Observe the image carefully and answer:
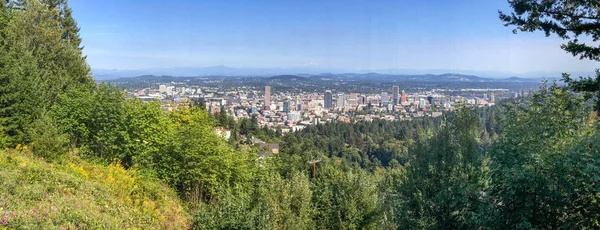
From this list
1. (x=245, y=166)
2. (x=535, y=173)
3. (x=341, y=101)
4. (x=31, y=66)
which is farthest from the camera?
(x=341, y=101)

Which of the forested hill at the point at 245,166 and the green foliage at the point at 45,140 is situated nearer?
the forested hill at the point at 245,166

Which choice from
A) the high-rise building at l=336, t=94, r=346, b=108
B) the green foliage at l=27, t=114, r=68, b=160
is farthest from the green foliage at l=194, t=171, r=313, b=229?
the high-rise building at l=336, t=94, r=346, b=108

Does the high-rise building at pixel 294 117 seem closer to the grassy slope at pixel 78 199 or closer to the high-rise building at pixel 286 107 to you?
the high-rise building at pixel 286 107

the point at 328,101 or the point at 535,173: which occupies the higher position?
the point at 535,173

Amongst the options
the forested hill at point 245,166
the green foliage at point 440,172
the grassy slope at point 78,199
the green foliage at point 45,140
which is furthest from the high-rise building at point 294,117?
the green foliage at point 440,172

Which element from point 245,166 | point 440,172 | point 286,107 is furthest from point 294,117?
point 440,172

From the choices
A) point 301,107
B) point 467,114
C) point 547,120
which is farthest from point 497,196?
point 301,107

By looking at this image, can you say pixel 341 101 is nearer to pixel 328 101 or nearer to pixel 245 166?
pixel 328 101

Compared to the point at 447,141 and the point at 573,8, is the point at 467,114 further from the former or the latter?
the point at 573,8

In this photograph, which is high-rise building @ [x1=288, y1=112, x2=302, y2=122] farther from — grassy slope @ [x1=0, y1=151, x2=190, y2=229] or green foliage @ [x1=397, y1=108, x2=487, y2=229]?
green foliage @ [x1=397, y1=108, x2=487, y2=229]
